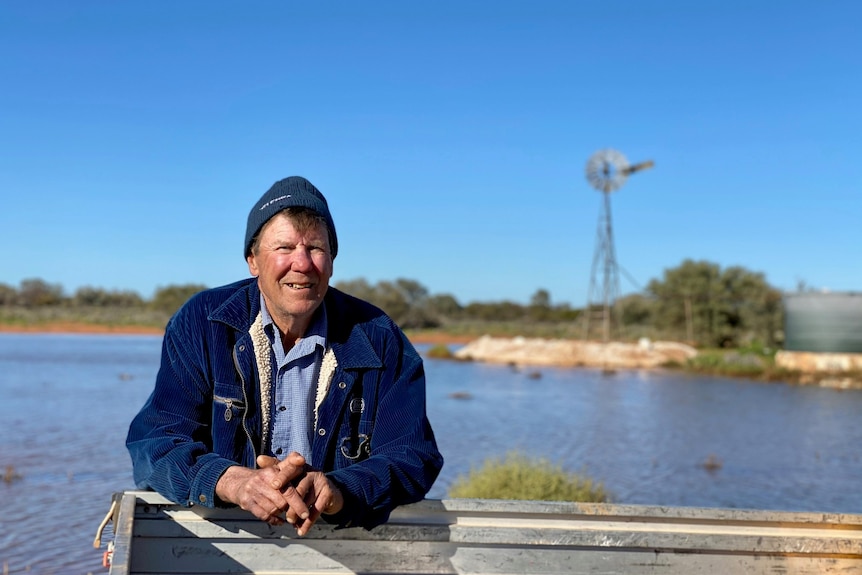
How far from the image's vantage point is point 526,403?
20.4m

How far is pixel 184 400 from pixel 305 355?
0.35 metres

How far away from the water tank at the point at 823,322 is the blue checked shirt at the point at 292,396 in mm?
31910

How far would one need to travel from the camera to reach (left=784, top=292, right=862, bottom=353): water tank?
31.0 meters

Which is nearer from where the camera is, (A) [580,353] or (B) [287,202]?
(B) [287,202]

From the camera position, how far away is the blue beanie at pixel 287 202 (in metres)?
2.49

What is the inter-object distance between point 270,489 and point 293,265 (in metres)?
0.63

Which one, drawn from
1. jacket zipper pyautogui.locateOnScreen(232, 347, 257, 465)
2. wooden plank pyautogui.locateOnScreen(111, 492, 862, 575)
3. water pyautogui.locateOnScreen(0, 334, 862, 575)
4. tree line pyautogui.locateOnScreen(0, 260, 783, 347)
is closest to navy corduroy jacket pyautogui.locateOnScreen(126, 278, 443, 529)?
jacket zipper pyautogui.locateOnScreen(232, 347, 257, 465)

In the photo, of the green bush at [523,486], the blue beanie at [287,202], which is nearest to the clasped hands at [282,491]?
the blue beanie at [287,202]

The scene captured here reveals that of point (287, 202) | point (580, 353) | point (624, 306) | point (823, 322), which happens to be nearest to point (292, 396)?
point (287, 202)

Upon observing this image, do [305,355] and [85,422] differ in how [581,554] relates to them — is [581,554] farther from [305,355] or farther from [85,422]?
[85,422]

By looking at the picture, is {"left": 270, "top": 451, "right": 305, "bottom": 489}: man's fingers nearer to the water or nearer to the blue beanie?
the blue beanie

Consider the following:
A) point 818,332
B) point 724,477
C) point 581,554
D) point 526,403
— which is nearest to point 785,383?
point 818,332

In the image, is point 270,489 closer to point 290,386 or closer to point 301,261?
point 290,386

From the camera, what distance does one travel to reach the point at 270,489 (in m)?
2.16
